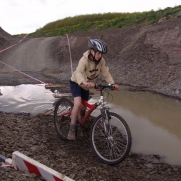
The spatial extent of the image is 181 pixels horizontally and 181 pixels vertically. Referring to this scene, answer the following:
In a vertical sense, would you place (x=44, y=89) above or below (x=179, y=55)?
below

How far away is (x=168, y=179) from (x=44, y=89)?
26.6 feet

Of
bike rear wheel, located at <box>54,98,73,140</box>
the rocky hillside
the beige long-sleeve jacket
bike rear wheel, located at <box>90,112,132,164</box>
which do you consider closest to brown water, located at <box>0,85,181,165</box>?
bike rear wheel, located at <box>90,112,132,164</box>

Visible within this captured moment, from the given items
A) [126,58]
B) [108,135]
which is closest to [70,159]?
[108,135]

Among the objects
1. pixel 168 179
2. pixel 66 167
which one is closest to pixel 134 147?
pixel 168 179

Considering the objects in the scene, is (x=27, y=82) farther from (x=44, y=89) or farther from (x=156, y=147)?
(x=156, y=147)

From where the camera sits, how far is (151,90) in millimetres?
11125

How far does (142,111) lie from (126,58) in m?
7.57

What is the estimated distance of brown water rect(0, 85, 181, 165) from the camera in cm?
596

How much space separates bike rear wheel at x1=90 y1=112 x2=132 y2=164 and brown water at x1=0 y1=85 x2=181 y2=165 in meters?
0.84

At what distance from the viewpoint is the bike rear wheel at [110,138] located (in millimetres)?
4754

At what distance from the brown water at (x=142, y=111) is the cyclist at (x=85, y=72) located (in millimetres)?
1436

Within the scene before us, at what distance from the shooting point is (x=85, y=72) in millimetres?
5422

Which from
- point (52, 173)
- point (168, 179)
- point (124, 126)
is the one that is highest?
point (124, 126)

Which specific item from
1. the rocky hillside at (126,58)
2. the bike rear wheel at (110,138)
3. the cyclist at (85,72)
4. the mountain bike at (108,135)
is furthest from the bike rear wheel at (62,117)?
the rocky hillside at (126,58)
